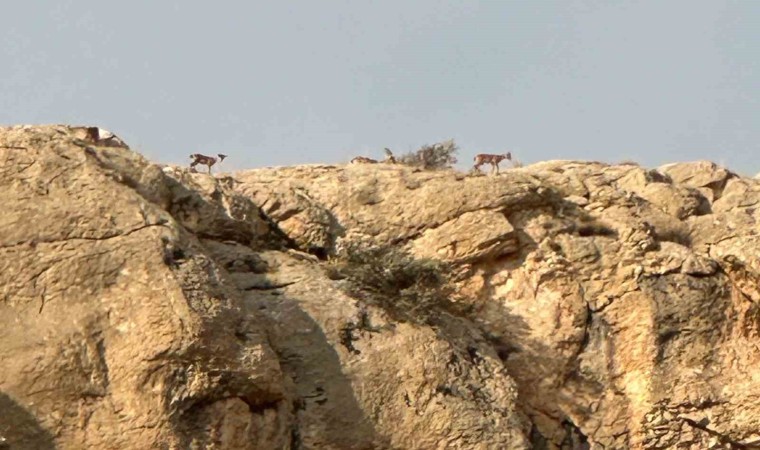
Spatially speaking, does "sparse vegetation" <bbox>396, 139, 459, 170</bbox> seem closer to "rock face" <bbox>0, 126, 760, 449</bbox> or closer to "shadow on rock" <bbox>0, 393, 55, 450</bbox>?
"rock face" <bbox>0, 126, 760, 449</bbox>

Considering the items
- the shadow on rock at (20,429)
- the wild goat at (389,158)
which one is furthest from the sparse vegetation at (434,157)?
the shadow on rock at (20,429)

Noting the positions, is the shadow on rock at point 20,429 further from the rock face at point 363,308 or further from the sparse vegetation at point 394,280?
the sparse vegetation at point 394,280

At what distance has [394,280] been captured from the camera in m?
13.8

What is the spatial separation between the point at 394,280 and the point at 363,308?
0.80 meters

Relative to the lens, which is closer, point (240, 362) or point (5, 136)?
point (240, 362)

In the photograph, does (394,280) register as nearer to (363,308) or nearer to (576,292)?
(363,308)

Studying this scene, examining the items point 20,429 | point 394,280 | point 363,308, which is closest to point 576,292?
point 394,280

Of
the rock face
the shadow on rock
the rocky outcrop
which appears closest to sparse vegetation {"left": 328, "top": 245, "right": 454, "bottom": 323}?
the rock face

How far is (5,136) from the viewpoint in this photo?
483 inches

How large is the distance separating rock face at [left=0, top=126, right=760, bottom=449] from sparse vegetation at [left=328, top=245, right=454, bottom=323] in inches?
6.2

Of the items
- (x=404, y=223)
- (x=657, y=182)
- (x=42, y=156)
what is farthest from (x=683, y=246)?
(x=42, y=156)

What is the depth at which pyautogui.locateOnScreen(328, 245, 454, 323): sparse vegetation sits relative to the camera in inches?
528

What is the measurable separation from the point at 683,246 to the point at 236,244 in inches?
258

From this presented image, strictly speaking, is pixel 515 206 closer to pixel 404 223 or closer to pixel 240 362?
pixel 404 223
